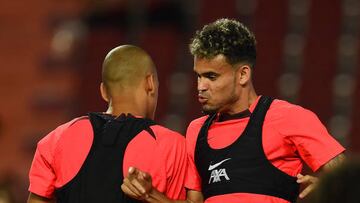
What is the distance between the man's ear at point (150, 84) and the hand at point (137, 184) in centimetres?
38

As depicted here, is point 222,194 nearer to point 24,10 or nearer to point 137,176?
point 137,176

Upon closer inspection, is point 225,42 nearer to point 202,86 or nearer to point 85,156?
point 202,86

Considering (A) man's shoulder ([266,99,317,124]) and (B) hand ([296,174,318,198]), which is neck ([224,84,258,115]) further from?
(B) hand ([296,174,318,198])

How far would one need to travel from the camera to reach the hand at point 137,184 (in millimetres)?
2641

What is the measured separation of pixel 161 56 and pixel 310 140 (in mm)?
7085

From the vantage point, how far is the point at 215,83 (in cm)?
295

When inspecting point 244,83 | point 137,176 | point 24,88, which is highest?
point 244,83

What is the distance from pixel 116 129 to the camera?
9.29 ft

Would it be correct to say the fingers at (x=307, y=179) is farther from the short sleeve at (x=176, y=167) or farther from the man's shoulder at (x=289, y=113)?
the short sleeve at (x=176, y=167)

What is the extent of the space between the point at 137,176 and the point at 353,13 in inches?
257

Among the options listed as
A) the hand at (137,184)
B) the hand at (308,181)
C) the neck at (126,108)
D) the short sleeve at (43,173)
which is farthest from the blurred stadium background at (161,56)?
the hand at (308,181)

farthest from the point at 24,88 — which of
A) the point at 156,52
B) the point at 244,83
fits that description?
the point at 244,83

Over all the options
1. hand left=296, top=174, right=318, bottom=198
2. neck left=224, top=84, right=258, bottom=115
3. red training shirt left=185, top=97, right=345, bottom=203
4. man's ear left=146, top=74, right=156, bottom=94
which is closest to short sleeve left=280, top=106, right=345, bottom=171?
red training shirt left=185, top=97, right=345, bottom=203

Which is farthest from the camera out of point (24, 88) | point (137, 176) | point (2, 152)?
point (24, 88)
